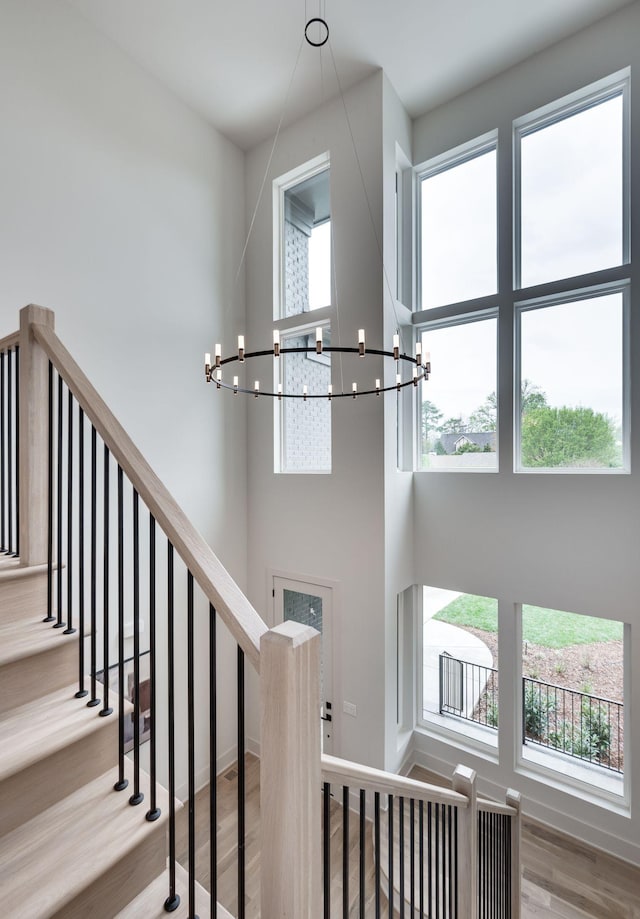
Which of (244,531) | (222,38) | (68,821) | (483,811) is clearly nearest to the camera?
(68,821)

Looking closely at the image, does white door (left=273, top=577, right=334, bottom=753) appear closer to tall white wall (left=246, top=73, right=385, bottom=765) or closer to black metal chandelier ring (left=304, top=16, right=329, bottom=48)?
tall white wall (left=246, top=73, right=385, bottom=765)

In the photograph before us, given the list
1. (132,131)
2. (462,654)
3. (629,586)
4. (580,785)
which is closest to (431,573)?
(462,654)

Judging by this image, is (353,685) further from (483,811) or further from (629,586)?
(629,586)

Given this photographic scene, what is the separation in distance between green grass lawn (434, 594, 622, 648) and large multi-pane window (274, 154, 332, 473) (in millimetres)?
1919

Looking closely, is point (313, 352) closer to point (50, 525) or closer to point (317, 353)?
point (317, 353)

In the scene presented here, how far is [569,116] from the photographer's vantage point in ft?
12.5

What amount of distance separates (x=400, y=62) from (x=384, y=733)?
5.92 meters

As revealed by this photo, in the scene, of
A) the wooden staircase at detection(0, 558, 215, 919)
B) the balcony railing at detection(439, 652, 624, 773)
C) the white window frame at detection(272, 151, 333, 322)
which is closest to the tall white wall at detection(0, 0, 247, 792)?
the white window frame at detection(272, 151, 333, 322)

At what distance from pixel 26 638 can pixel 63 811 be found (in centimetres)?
58

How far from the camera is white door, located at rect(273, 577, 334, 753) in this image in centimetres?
421

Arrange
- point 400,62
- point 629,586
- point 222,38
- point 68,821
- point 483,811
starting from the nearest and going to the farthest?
point 68,821, point 483,811, point 629,586, point 222,38, point 400,62

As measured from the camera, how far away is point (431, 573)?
434cm

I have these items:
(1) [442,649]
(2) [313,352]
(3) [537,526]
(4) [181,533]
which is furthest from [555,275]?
(4) [181,533]

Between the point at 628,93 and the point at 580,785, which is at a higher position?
the point at 628,93
